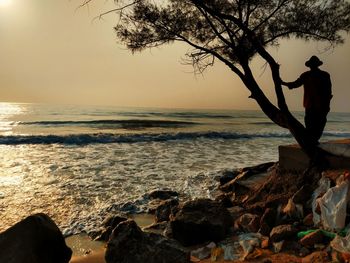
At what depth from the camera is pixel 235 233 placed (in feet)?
A: 19.6

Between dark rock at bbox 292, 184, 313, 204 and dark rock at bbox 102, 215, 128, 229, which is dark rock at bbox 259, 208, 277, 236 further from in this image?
dark rock at bbox 102, 215, 128, 229

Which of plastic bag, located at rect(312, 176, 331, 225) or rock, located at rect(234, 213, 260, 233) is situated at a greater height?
plastic bag, located at rect(312, 176, 331, 225)

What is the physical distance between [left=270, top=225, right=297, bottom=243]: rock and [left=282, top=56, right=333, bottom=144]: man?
2548 millimetres

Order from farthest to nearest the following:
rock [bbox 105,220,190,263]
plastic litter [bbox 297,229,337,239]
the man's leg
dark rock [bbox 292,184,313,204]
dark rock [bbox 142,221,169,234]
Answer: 1. the man's leg
2. dark rock [bbox 142,221,169,234]
3. dark rock [bbox 292,184,313,204]
4. plastic litter [bbox 297,229,337,239]
5. rock [bbox 105,220,190,263]

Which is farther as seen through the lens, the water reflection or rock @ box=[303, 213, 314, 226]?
the water reflection

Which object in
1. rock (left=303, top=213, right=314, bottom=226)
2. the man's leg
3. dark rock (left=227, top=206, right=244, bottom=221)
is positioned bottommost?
dark rock (left=227, top=206, right=244, bottom=221)

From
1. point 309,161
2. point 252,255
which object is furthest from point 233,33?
point 252,255

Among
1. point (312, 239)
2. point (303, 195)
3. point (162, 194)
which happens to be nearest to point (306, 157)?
point (303, 195)

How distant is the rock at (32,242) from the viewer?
4047 mm

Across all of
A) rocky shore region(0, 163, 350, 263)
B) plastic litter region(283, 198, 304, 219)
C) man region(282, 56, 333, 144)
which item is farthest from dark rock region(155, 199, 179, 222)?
man region(282, 56, 333, 144)

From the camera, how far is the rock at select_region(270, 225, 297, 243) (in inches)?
204

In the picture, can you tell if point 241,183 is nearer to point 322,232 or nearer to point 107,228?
point 107,228

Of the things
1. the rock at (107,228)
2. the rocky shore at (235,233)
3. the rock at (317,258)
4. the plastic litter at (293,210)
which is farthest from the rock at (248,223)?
the rock at (107,228)

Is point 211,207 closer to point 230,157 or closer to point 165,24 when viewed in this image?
point 165,24
